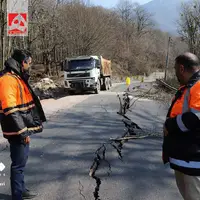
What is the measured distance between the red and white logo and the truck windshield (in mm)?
10293

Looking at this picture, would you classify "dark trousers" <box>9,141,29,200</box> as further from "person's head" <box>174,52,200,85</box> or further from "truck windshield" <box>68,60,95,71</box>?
"truck windshield" <box>68,60,95,71</box>

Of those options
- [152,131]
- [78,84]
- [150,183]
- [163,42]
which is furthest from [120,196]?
[163,42]

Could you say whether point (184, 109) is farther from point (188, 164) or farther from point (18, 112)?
point (18, 112)

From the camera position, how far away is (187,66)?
2330 mm

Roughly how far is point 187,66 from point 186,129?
0.52 metres

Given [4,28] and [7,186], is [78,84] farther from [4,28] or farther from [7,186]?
[7,186]

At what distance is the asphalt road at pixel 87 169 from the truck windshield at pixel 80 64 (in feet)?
40.4

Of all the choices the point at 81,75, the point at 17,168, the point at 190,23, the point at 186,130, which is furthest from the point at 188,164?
the point at 190,23

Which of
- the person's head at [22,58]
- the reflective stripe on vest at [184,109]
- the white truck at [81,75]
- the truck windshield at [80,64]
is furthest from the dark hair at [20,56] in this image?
the truck windshield at [80,64]

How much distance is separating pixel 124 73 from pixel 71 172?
177 feet

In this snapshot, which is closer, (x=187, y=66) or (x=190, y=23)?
(x=187, y=66)

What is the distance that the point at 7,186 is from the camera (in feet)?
12.5

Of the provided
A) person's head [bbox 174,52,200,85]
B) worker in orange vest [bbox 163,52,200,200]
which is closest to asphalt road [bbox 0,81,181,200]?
worker in orange vest [bbox 163,52,200,200]

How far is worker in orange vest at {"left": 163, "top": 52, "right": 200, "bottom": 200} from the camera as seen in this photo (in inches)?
84.7
